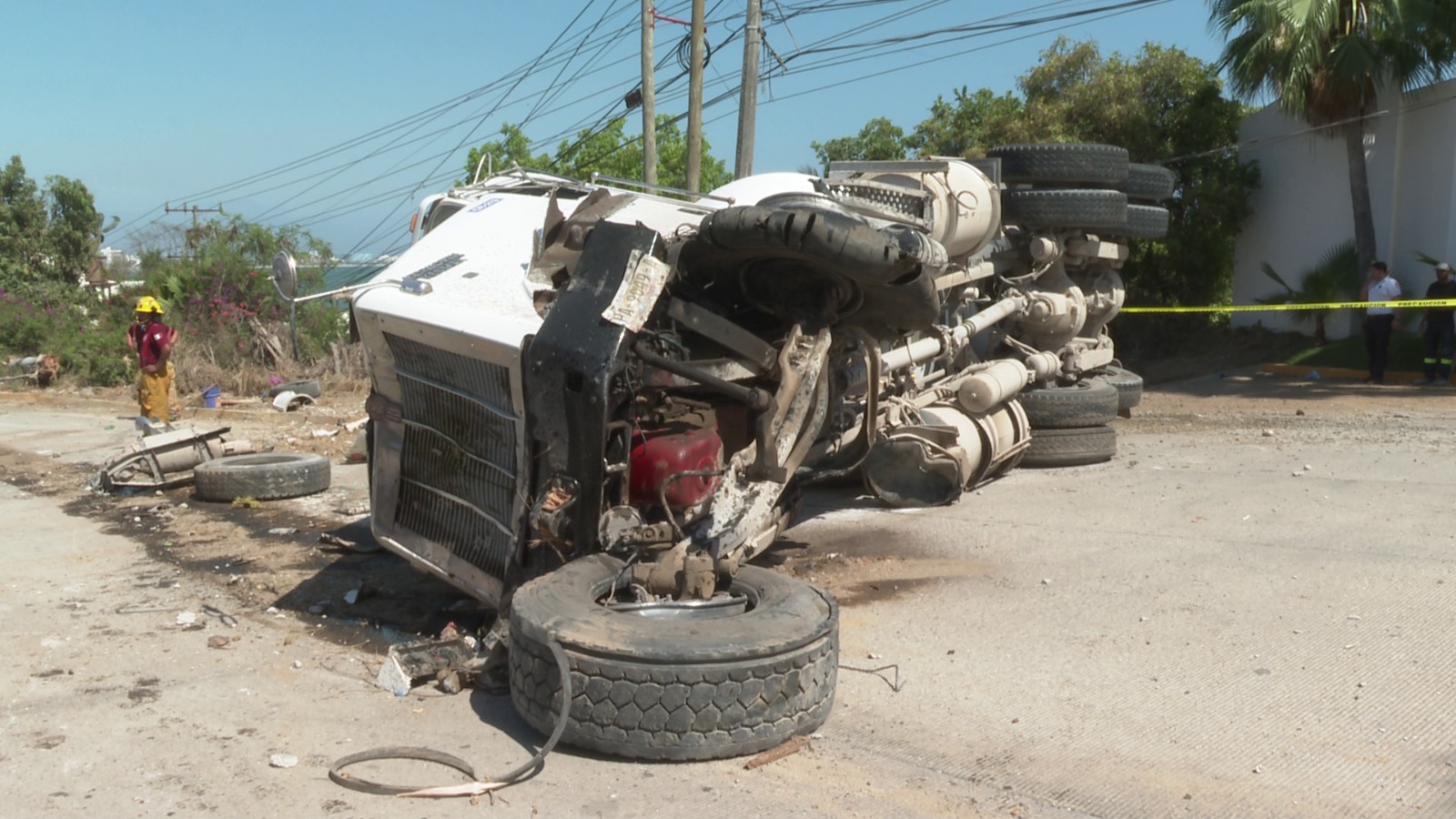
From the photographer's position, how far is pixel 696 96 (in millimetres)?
18344

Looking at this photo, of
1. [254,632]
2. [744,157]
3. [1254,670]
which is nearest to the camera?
[1254,670]

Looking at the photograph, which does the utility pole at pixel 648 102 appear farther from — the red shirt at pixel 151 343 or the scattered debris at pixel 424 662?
the scattered debris at pixel 424 662

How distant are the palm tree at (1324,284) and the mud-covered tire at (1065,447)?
32.2 feet

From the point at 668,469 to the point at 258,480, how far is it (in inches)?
210

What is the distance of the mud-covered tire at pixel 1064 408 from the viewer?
948cm

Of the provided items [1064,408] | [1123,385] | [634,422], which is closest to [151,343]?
[1064,408]

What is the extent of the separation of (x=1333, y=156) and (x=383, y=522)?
→ 17.5 meters

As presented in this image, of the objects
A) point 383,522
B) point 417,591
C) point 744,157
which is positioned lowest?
point 417,591

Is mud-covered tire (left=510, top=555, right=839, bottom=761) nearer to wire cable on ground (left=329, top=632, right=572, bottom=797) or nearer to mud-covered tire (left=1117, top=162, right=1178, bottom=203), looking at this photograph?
wire cable on ground (left=329, top=632, right=572, bottom=797)

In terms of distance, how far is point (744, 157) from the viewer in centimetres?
1716

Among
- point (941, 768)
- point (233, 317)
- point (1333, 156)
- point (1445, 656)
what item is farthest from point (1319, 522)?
point (233, 317)

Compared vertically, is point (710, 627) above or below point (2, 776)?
above

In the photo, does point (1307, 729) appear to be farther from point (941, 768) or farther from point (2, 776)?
point (2, 776)

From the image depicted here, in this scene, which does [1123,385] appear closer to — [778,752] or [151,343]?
[778,752]
